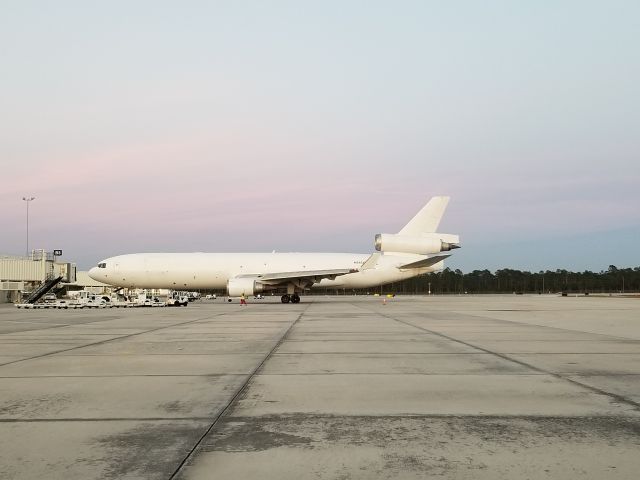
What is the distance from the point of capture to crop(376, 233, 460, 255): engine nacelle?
43.2 metres

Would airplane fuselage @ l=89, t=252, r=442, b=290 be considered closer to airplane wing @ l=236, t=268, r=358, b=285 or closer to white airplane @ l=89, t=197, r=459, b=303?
white airplane @ l=89, t=197, r=459, b=303

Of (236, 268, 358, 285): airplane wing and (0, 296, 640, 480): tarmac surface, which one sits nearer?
(0, 296, 640, 480): tarmac surface

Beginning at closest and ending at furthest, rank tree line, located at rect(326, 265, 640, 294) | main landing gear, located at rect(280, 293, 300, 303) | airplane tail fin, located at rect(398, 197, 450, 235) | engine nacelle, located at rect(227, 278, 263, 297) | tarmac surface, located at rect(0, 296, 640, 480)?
1. tarmac surface, located at rect(0, 296, 640, 480)
2. engine nacelle, located at rect(227, 278, 263, 297)
3. main landing gear, located at rect(280, 293, 300, 303)
4. airplane tail fin, located at rect(398, 197, 450, 235)
5. tree line, located at rect(326, 265, 640, 294)

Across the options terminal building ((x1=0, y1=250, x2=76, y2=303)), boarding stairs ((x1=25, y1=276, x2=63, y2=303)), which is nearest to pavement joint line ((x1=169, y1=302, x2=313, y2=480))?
boarding stairs ((x1=25, y1=276, x2=63, y2=303))

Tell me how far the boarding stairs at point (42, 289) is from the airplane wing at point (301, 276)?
14423mm

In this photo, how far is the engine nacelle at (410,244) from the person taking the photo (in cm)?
4316

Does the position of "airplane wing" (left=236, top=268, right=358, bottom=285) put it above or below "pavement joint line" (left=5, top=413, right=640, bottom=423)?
above

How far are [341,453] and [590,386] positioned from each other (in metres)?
4.29

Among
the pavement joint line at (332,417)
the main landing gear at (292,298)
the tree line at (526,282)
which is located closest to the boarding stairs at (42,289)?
the main landing gear at (292,298)

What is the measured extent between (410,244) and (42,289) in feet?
85.6

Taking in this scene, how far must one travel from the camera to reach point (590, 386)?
7.24 metres

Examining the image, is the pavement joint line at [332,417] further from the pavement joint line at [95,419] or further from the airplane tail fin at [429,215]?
the airplane tail fin at [429,215]

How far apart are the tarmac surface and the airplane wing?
27.5 metres

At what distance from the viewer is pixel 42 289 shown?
40.1m
